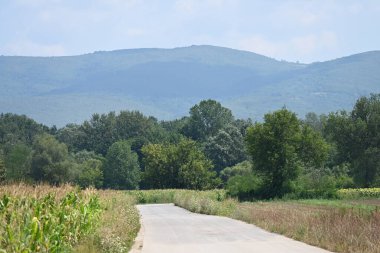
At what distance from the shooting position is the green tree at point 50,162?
274 feet

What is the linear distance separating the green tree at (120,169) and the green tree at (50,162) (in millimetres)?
20234

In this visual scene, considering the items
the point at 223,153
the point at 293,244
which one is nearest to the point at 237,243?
the point at 293,244

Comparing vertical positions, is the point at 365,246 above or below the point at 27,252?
below

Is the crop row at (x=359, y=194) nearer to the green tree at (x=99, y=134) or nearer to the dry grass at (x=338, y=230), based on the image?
the dry grass at (x=338, y=230)

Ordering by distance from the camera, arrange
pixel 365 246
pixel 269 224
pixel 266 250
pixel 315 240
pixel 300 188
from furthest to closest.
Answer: pixel 300 188, pixel 269 224, pixel 315 240, pixel 266 250, pixel 365 246

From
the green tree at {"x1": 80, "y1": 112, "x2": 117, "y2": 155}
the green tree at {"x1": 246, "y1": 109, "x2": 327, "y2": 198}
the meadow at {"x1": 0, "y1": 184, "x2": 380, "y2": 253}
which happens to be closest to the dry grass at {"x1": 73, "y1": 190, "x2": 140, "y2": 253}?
the meadow at {"x1": 0, "y1": 184, "x2": 380, "y2": 253}

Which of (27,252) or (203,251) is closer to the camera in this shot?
(27,252)

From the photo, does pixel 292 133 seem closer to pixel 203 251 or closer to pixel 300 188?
pixel 300 188

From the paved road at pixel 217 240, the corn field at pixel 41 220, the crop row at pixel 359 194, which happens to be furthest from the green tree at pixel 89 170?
the corn field at pixel 41 220

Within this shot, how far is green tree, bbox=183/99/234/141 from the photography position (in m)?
136

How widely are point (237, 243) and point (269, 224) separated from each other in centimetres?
632

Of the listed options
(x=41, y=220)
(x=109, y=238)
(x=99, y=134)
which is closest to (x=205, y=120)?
(x=99, y=134)

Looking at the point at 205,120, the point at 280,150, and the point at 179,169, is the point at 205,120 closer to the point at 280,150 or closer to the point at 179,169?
the point at 179,169

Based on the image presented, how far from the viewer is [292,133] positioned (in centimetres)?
6762
